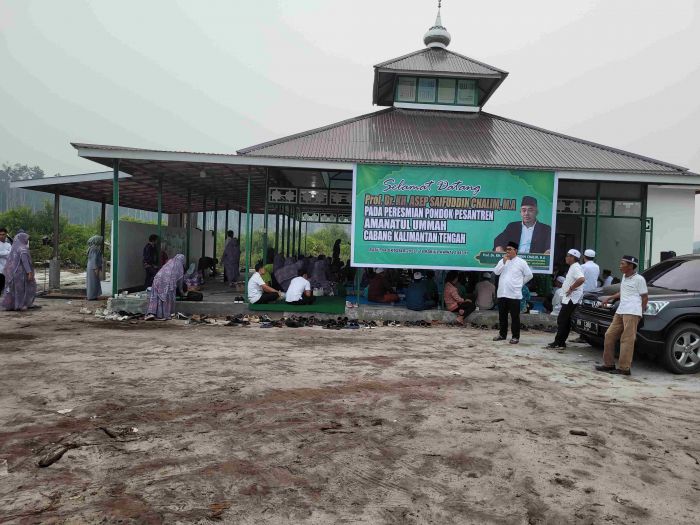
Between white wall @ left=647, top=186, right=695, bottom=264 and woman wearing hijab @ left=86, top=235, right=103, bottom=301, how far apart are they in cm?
1933

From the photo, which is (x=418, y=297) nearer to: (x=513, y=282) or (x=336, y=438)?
(x=513, y=282)

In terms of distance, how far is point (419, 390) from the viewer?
17.5 ft

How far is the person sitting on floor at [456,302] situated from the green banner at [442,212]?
44cm

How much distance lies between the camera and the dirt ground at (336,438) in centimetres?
289

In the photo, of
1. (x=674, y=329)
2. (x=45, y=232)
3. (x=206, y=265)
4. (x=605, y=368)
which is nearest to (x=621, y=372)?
(x=605, y=368)

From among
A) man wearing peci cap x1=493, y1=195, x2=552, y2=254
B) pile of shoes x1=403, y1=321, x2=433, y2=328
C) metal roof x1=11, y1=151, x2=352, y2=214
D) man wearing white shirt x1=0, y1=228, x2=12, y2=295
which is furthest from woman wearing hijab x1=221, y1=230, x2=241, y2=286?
man wearing peci cap x1=493, y1=195, x2=552, y2=254

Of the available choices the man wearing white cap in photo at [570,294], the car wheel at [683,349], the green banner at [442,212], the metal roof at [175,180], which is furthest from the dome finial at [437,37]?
the car wheel at [683,349]

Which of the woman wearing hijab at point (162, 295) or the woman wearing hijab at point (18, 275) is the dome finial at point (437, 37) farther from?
the woman wearing hijab at point (18, 275)

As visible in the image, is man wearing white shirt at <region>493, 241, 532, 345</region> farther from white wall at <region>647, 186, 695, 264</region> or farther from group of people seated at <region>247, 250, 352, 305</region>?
white wall at <region>647, 186, 695, 264</region>

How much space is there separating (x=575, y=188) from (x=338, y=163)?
7748mm

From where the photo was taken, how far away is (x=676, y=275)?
7.29m

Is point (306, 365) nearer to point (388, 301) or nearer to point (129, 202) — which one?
point (388, 301)

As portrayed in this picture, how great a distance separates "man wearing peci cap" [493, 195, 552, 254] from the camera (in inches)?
418

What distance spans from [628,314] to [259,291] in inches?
283
